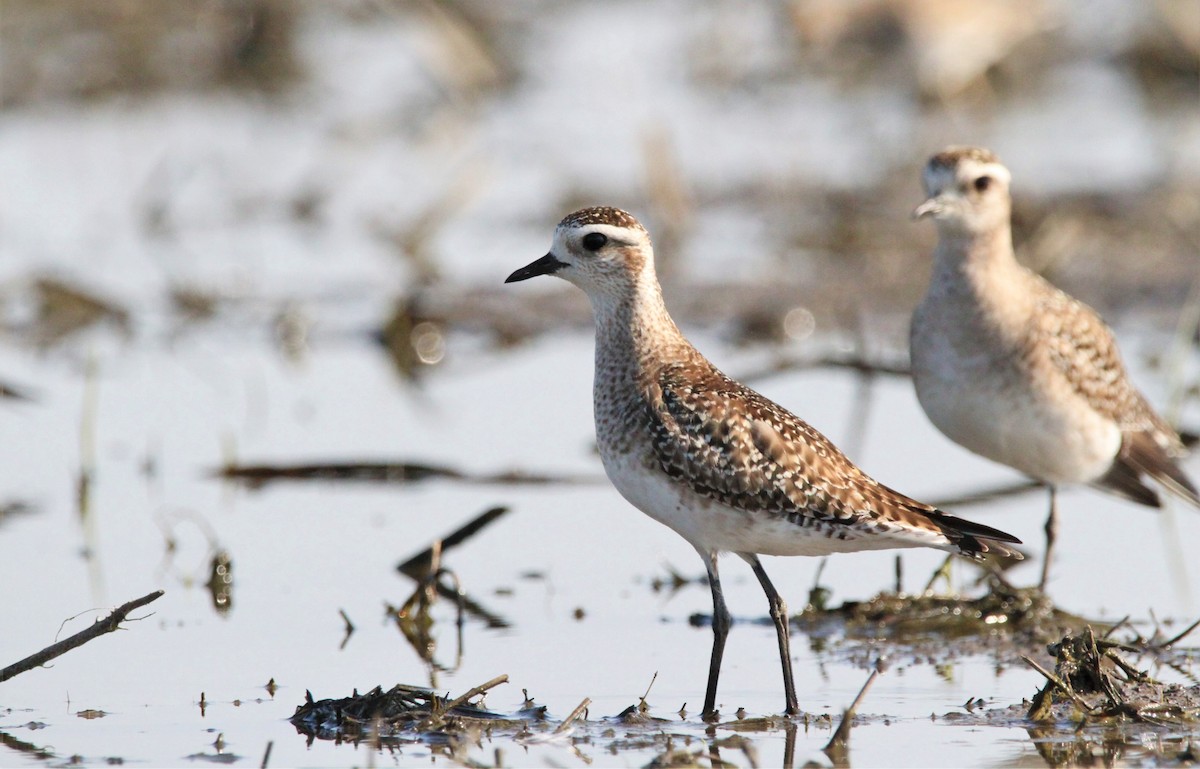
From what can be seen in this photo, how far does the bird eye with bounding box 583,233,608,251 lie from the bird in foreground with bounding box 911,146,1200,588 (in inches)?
77.8

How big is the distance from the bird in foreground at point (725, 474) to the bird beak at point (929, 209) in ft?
6.07

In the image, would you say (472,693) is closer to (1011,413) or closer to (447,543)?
(447,543)

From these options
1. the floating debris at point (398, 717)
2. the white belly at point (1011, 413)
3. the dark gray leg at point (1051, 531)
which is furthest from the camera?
the dark gray leg at point (1051, 531)

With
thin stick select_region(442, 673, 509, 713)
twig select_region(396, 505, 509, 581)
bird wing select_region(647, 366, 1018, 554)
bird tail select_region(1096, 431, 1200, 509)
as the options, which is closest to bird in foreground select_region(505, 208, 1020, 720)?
bird wing select_region(647, 366, 1018, 554)

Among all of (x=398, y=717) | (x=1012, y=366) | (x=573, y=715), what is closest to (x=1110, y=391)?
(x=1012, y=366)

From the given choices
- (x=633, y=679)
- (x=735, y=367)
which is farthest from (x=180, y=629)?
(x=735, y=367)

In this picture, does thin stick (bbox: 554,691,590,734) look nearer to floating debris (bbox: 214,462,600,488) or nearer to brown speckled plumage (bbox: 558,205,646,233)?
brown speckled plumage (bbox: 558,205,646,233)

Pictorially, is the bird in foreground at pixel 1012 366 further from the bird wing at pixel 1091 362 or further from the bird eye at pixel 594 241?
the bird eye at pixel 594 241

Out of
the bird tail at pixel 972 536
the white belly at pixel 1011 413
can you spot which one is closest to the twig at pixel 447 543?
the white belly at pixel 1011 413

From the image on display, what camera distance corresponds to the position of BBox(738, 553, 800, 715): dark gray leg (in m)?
7.78

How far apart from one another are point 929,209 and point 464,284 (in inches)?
238

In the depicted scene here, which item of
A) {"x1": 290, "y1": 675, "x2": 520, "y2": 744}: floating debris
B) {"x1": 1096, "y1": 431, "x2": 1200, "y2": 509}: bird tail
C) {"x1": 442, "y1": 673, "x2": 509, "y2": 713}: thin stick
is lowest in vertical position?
{"x1": 290, "y1": 675, "x2": 520, "y2": 744}: floating debris

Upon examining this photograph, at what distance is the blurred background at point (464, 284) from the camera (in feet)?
29.9

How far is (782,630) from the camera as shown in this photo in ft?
26.2
